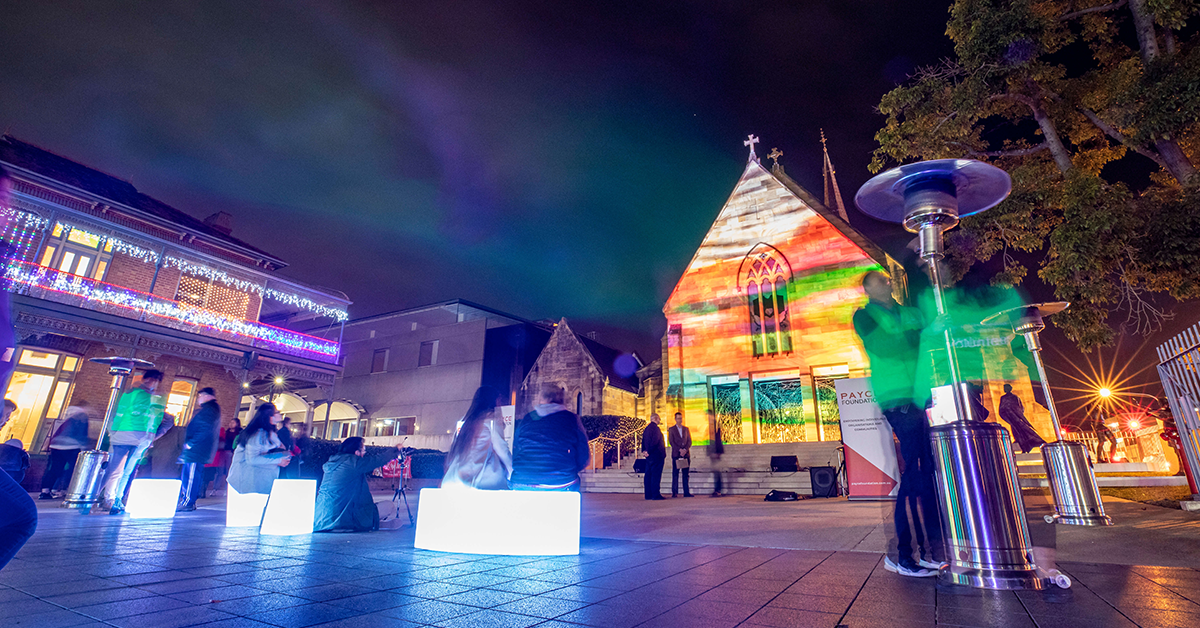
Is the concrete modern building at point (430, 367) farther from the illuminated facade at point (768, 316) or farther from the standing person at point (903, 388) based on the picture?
the standing person at point (903, 388)

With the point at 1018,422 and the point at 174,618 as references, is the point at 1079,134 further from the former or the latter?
the point at 174,618

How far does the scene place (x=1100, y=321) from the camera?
830 cm

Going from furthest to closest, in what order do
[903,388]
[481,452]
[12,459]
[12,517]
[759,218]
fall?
[759,218] → [12,459] → [481,452] → [903,388] → [12,517]

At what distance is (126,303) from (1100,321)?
21.5m

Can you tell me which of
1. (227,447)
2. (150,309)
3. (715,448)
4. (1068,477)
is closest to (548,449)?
(1068,477)

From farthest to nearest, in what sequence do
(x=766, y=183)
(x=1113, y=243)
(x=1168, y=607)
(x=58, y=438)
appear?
1. (x=766, y=183)
2. (x=58, y=438)
3. (x=1113, y=243)
4. (x=1168, y=607)

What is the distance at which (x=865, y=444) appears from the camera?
948 centimetres

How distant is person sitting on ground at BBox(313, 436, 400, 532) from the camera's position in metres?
5.83

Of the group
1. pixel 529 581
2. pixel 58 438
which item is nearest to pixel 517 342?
pixel 58 438

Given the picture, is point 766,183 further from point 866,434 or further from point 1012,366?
point 866,434

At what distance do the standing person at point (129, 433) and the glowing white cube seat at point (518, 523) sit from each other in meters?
6.63

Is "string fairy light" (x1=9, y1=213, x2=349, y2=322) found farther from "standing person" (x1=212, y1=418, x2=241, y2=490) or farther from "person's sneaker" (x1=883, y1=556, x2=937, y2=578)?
"person's sneaker" (x1=883, y1=556, x2=937, y2=578)

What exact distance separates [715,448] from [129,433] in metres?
13.8

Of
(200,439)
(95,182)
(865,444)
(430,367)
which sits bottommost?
(200,439)
